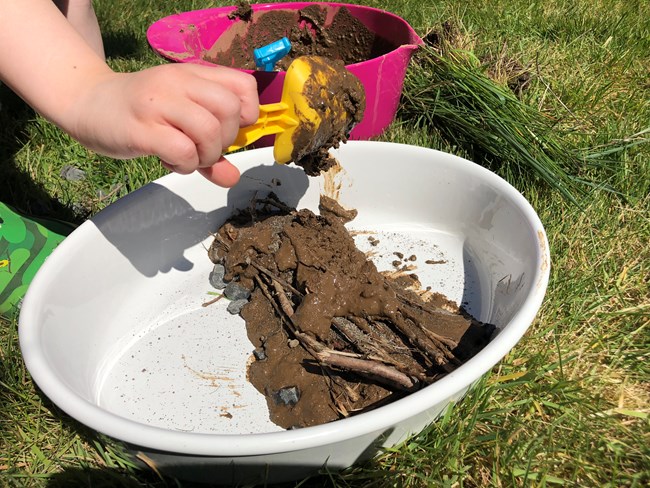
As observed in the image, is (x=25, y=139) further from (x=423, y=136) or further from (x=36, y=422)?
(x=423, y=136)

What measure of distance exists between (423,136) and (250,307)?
98cm

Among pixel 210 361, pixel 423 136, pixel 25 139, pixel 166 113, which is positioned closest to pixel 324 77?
pixel 166 113

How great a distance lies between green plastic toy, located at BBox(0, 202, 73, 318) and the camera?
1473 mm

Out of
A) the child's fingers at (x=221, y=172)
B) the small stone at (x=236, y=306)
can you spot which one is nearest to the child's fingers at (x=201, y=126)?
the child's fingers at (x=221, y=172)

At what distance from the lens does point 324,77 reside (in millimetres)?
1288

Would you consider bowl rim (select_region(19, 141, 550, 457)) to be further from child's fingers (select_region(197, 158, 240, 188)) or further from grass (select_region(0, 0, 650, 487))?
child's fingers (select_region(197, 158, 240, 188))

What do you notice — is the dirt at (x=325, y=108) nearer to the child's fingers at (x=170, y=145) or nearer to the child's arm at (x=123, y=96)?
the child's arm at (x=123, y=96)

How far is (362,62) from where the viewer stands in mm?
1793

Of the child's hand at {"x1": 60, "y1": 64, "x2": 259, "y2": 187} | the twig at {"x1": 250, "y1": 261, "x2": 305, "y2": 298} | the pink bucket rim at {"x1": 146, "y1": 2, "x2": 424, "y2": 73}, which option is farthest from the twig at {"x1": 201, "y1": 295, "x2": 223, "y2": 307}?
the pink bucket rim at {"x1": 146, "y1": 2, "x2": 424, "y2": 73}

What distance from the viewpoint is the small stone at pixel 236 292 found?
1.53m

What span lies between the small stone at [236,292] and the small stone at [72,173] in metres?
0.79

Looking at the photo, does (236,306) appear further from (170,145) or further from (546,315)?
(546,315)

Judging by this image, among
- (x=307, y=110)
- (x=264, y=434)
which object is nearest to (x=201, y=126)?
(x=307, y=110)

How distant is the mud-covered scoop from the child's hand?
0.17m
